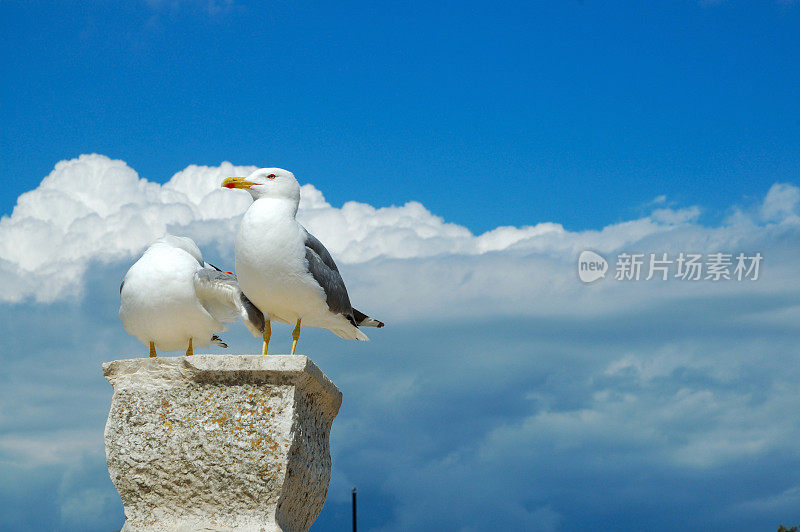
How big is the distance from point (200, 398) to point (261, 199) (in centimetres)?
197

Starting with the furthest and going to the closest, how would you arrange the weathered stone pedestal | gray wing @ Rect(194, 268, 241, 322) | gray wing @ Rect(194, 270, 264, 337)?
gray wing @ Rect(194, 268, 241, 322) < gray wing @ Rect(194, 270, 264, 337) < the weathered stone pedestal

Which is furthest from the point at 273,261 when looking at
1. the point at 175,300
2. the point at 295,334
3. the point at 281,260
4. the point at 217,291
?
the point at 175,300

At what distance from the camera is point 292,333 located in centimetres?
798

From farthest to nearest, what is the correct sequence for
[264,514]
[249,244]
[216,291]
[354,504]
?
[354,504] < [216,291] < [249,244] < [264,514]

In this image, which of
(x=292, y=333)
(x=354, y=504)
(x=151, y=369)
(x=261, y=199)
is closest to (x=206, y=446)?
(x=151, y=369)

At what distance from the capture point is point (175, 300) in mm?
8320

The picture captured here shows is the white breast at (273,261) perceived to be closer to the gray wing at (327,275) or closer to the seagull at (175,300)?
the gray wing at (327,275)

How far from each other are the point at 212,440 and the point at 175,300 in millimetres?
1945

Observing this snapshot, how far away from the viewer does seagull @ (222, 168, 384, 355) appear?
7.64 meters

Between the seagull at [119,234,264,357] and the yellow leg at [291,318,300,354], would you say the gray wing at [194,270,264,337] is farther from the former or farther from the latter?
the yellow leg at [291,318,300,354]

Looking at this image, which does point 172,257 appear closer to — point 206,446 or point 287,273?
point 287,273

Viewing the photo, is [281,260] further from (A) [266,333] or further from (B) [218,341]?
(B) [218,341]

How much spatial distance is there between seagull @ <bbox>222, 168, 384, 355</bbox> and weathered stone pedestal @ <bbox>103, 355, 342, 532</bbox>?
977 millimetres

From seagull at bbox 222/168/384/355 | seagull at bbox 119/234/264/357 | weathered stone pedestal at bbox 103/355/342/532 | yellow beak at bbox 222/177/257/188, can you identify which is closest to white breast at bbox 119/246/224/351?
seagull at bbox 119/234/264/357
